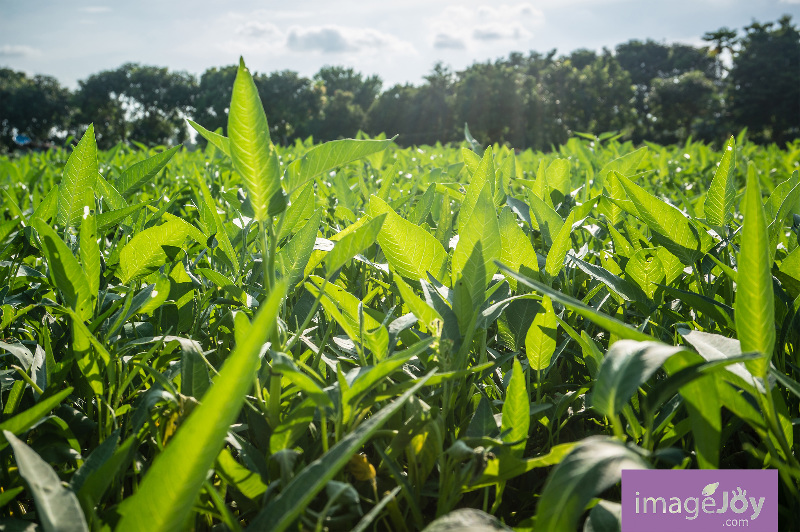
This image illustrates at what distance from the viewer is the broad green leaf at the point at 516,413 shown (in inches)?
30.3

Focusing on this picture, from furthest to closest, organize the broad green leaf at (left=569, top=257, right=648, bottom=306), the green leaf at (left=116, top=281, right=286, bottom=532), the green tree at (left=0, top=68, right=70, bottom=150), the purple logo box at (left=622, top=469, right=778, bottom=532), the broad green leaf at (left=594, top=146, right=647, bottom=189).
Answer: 1. the green tree at (left=0, top=68, right=70, bottom=150)
2. the broad green leaf at (left=594, top=146, right=647, bottom=189)
3. the broad green leaf at (left=569, top=257, right=648, bottom=306)
4. the purple logo box at (left=622, top=469, right=778, bottom=532)
5. the green leaf at (left=116, top=281, right=286, bottom=532)

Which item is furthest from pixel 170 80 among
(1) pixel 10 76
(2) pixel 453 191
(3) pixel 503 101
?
(2) pixel 453 191

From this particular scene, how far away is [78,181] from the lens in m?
1.29

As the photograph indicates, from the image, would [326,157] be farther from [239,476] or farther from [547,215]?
[547,215]

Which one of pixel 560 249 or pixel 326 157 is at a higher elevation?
pixel 326 157

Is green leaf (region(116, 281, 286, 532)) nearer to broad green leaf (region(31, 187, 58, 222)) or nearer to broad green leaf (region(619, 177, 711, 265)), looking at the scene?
broad green leaf (region(619, 177, 711, 265))

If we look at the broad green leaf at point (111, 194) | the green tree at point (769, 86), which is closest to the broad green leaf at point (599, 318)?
the broad green leaf at point (111, 194)

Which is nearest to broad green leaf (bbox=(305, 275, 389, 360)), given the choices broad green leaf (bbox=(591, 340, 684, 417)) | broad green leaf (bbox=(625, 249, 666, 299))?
broad green leaf (bbox=(591, 340, 684, 417))

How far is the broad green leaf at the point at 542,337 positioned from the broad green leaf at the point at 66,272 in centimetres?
84

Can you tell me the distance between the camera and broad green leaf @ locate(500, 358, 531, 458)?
2.53 ft

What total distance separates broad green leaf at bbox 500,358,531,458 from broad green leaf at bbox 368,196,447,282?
0.34 metres

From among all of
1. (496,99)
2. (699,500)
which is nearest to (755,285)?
(699,500)

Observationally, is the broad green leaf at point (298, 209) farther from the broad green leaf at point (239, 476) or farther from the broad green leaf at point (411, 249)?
the broad green leaf at point (239, 476)

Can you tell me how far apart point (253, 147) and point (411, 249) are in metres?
0.42
